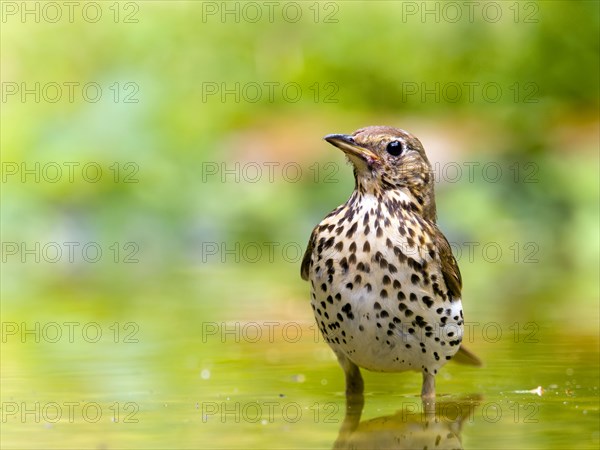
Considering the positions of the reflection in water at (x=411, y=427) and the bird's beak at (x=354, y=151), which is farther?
the bird's beak at (x=354, y=151)

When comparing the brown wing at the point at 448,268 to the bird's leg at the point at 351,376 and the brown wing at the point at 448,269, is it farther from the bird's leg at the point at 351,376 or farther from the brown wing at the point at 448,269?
the bird's leg at the point at 351,376

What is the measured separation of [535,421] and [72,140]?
23.9 feet

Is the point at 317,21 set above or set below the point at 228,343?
above

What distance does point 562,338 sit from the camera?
589 centimetres

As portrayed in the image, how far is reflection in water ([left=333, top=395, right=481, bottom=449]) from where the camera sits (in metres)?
3.79

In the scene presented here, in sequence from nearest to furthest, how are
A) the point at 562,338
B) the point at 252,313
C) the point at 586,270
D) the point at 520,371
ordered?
the point at 520,371 → the point at 562,338 → the point at 252,313 → the point at 586,270

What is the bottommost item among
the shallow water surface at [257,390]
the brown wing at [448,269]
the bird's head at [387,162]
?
the shallow water surface at [257,390]

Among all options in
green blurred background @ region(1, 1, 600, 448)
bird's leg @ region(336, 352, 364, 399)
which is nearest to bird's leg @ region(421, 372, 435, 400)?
bird's leg @ region(336, 352, 364, 399)

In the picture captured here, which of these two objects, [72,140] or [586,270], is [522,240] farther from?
[72,140]

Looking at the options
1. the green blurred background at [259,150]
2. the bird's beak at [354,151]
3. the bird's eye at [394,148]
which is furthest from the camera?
the green blurred background at [259,150]

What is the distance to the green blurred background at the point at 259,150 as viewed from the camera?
7.77 metres

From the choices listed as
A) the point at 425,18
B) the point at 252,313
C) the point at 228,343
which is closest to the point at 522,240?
the point at 425,18

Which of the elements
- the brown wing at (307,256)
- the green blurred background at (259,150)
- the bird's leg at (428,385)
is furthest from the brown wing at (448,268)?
the green blurred background at (259,150)

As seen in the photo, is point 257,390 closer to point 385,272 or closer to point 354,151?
point 385,272
